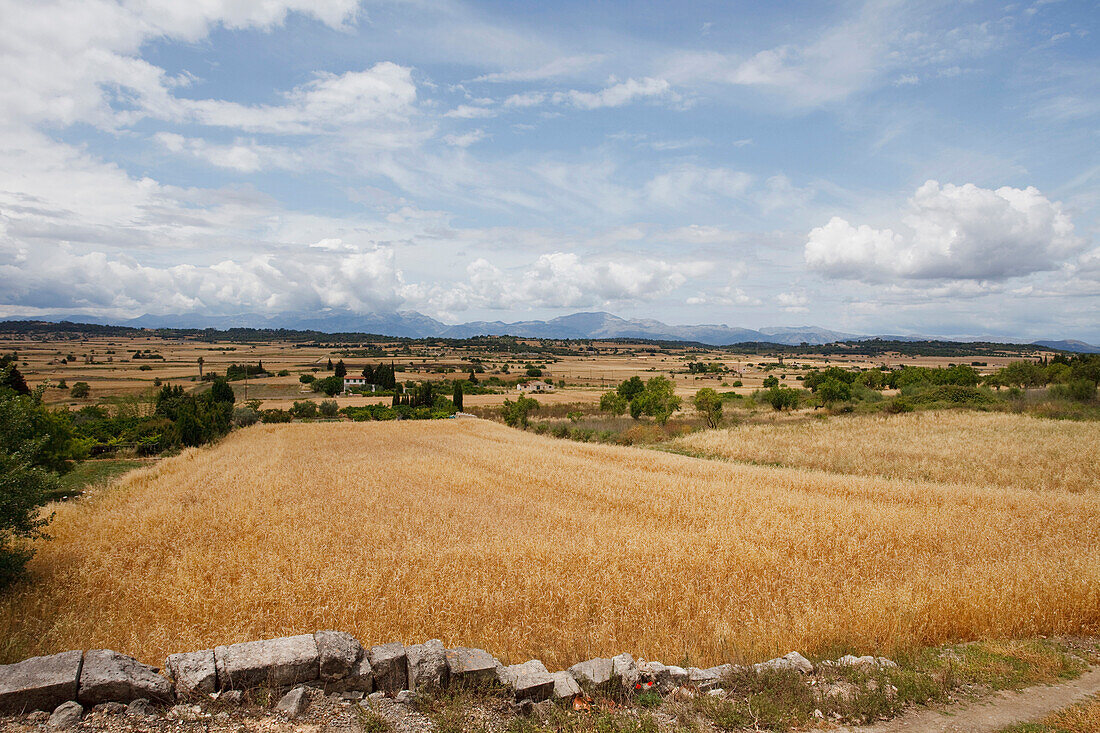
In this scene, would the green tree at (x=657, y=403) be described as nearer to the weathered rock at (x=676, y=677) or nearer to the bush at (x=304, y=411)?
the bush at (x=304, y=411)

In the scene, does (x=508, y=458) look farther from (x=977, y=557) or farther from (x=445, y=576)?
(x=977, y=557)

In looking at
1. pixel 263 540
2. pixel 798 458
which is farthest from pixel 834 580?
pixel 798 458

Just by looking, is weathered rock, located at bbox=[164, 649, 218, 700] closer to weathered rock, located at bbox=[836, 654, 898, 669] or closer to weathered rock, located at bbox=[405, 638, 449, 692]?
weathered rock, located at bbox=[405, 638, 449, 692]

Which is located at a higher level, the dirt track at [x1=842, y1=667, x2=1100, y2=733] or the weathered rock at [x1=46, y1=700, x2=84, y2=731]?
the weathered rock at [x1=46, y1=700, x2=84, y2=731]

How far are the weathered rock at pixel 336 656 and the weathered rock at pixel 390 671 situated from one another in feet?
Result: 0.80

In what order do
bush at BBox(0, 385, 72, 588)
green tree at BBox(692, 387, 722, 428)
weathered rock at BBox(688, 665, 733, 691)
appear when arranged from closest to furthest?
1. weathered rock at BBox(688, 665, 733, 691)
2. bush at BBox(0, 385, 72, 588)
3. green tree at BBox(692, 387, 722, 428)

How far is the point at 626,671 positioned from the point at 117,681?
581 centimetres

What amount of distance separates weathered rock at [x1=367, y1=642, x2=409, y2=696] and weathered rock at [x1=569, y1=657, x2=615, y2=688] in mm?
2134

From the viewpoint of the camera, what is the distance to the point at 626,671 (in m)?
6.50

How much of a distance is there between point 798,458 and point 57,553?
3496 cm

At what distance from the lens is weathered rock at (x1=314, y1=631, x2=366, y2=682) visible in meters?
6.20

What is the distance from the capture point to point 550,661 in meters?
7.38

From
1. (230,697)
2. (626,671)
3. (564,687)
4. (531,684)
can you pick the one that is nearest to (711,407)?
(626,671)

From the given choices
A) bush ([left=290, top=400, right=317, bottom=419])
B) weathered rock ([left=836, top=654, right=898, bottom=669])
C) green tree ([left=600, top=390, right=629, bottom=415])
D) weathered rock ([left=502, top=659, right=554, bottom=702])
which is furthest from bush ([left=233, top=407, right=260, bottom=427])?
weathered rock ([left=836, top=654, right=898, bottom=669])
